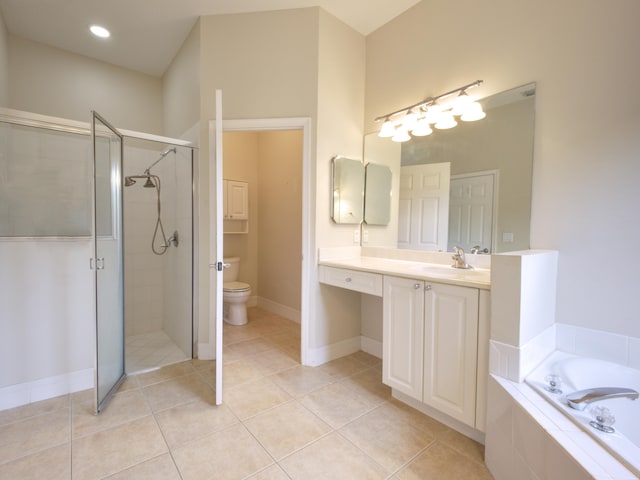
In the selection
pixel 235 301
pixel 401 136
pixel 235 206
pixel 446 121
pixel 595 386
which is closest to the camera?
pixel 595 386

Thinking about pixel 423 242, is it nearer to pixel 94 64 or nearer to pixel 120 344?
pixel 120 344

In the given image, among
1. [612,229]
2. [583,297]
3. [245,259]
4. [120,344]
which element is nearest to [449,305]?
[583,297]

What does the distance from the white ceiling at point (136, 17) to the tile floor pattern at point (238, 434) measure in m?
2.92

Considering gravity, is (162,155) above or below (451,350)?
above

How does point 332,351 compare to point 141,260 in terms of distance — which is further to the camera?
point 141,260

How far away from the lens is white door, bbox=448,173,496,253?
6.63ft

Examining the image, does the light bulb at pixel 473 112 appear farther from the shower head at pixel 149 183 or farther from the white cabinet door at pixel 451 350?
the shower head at pixel 149 183

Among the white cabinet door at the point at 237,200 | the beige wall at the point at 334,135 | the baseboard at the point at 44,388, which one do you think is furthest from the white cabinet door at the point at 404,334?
the white cabinet door at the point at 237,200

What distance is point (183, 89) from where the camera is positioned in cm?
296

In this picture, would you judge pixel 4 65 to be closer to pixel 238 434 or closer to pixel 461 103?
pixel 238 434

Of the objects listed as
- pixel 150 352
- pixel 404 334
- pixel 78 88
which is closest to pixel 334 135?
pixel 404 334

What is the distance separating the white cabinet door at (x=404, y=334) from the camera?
1843 mm

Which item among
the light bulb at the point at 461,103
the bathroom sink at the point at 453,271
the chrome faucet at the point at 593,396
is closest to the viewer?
the chrome faucet at the point at 593,396

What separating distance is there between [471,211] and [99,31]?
11.6ft
